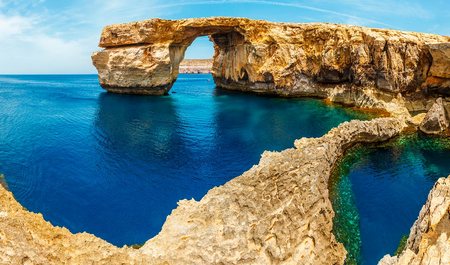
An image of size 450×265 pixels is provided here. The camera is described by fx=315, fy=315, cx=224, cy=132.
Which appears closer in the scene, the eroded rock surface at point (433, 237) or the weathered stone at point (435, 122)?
the eroded rock surface at point (433, 237)

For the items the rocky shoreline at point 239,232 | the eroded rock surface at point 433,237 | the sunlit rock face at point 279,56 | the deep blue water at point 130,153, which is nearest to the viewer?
the rocky shoreline at point 239,232

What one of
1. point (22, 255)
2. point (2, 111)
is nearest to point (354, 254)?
point (22, 255)

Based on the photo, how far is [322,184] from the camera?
13.7 metres

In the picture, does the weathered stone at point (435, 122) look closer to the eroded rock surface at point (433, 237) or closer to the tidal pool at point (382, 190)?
the tidal pool at point (382, 190)

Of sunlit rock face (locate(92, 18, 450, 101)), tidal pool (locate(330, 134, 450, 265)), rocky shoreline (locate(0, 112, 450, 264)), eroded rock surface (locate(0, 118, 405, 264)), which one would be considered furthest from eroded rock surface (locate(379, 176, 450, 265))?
sunlit rock face (locate(92, 18, 450, 101))

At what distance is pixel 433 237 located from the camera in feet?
28.5

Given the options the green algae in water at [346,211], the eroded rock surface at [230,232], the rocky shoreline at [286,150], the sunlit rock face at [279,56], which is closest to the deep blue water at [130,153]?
the rocky shoreline at [286,150]

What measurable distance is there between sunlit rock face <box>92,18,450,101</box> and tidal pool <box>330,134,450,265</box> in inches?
564

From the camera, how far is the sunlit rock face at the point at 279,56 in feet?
127

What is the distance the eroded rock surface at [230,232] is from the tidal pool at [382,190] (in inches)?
93.0

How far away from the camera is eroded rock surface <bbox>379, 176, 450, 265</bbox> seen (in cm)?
776

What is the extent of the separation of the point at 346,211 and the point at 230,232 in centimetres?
802

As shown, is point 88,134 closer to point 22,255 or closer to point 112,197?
point 112,197

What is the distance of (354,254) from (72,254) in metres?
10.1
